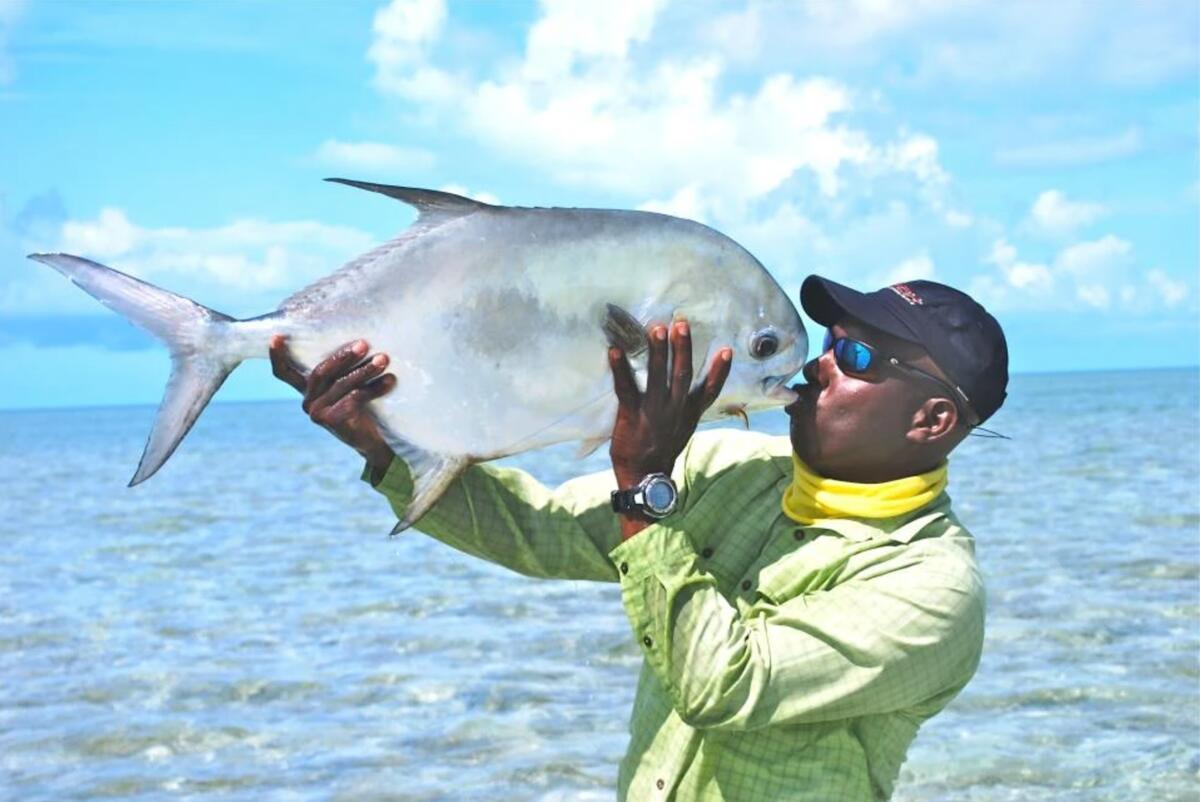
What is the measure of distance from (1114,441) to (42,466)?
26620mm

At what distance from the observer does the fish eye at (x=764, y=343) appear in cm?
273

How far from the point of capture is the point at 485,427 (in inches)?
109

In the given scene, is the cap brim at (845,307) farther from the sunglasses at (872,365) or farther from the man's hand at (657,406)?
the man's hand at (657,406)

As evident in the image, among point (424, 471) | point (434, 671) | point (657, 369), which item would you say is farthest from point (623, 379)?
point (434, 671)

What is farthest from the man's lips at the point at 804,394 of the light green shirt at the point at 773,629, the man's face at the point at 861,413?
the light green shirt at the point at 773,629

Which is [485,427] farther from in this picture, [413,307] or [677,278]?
[677,278]

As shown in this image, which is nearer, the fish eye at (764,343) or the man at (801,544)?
the man at (801,544)

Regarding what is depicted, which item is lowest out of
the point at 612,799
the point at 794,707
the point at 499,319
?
the point at 612,799

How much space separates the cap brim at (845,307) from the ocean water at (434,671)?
3.69m

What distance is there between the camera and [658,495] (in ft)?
8.50

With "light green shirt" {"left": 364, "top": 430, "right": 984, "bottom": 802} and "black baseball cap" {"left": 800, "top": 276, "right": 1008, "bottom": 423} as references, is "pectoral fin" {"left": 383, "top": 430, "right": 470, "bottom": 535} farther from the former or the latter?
"black baseball cap" {"left": 800, "top": 276, "right": 1008, "bottom": 423}

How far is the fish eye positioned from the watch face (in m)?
0.32

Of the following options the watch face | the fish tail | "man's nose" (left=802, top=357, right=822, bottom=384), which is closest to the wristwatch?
the watch face

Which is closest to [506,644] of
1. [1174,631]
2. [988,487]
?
[1174,631]
